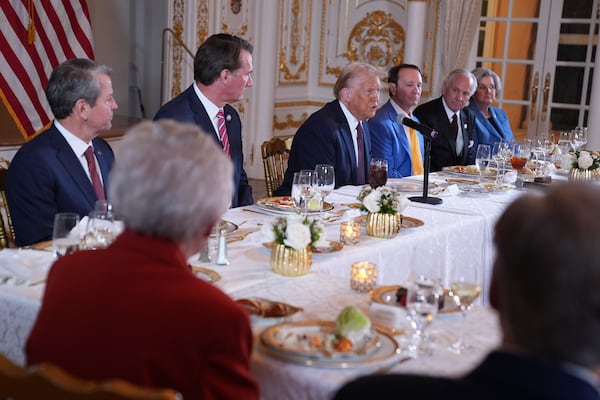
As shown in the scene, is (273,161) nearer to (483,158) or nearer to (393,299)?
(483,158)

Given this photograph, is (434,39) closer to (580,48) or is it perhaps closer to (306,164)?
(580,48)

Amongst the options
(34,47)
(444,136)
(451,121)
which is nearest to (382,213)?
(444,136)

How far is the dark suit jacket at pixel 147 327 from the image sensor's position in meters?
1.44

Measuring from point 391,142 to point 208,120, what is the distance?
1.33m

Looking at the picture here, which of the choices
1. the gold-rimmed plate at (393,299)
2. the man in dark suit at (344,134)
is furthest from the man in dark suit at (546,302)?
the man in dark suit at (344,134)

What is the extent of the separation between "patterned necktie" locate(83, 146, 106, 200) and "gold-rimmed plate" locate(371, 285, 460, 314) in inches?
53.6

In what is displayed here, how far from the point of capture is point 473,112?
5980 mm

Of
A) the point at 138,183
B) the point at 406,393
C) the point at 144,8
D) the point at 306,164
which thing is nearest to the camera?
the point at 406,393

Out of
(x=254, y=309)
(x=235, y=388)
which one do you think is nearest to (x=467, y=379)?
(x=235, y=388)

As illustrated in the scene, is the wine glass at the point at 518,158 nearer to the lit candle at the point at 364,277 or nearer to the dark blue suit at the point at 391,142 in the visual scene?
the dark blue suit at the point at 391,142

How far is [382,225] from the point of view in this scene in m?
2.94

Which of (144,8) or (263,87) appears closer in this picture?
(263,87)

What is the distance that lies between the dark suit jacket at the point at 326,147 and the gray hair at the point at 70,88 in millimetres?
1355

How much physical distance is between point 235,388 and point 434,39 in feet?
23.4
